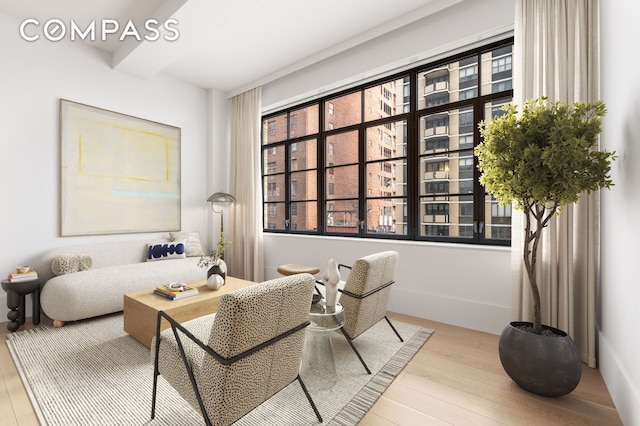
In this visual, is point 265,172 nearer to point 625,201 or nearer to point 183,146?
point 183,146

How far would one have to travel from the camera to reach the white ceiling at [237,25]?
3.03 m

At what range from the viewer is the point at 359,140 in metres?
4.06

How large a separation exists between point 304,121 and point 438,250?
9.21 feet

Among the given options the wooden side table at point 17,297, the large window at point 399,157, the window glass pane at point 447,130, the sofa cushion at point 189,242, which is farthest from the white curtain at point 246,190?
the window glass pane at point 447,130

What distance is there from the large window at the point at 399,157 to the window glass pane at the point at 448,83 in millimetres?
11

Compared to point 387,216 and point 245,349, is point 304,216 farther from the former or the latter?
point 245,349

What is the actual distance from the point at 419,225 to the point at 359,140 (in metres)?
1.39

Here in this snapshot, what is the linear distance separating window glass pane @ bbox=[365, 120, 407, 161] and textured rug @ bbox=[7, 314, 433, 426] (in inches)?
82.3

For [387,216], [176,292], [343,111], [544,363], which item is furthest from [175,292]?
[343,111]

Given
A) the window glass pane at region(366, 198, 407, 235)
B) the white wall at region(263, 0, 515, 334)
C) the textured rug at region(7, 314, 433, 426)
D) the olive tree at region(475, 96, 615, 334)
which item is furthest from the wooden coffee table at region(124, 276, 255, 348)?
the olive tree at region(475, 96, 615, 334)

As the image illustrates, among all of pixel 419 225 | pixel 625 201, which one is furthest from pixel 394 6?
pixel 625 201

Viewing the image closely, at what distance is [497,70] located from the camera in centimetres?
309

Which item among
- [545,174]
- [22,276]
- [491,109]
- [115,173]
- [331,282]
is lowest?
[22,276]

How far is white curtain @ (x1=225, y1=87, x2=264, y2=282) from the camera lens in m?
4.86
